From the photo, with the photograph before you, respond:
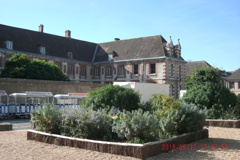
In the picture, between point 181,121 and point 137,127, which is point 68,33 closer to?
point 181,121

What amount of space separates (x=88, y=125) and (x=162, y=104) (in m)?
4.35

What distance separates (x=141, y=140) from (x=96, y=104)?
3.65 meters

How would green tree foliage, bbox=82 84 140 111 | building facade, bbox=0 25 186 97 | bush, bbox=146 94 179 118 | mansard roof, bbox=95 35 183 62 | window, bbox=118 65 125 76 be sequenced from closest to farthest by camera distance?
bush, bbox=146 94 179 118
green tree foliage, bbox=82 84 140 111
building facade, bbox=0 25 186 97
mansard roof, bbox=95 35 183 62
window, bbox=118 65 125 76

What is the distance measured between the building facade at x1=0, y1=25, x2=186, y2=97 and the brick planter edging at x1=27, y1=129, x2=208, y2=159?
1183 inches

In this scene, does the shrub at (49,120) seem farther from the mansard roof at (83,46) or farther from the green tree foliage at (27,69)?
the mansard roof at (83,46)

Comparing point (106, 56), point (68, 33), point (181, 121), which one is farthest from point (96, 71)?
point (181, 121)

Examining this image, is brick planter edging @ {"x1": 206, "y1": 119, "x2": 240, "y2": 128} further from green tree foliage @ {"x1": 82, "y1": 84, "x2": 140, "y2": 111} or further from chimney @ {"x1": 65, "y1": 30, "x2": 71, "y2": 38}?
chimney @ {"x1": 65, "y1": 30, "x2": 71, "y2": 38}

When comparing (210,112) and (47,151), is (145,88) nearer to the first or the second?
(210,112)

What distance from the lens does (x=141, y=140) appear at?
295 inches

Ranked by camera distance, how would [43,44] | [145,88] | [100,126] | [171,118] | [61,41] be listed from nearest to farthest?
[100,126]
[171,118]
[145,88]
[43,44]
[61,41]

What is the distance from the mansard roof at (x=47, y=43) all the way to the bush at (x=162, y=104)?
29553 mm

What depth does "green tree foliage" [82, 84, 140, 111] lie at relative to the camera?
10.7 meters

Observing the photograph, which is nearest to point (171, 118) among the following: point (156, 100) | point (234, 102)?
point (156, 100)

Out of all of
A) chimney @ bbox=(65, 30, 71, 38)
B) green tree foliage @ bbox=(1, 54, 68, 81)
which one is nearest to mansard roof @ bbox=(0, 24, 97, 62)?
chimney @ bbox=(65, 30, 71, 38)
